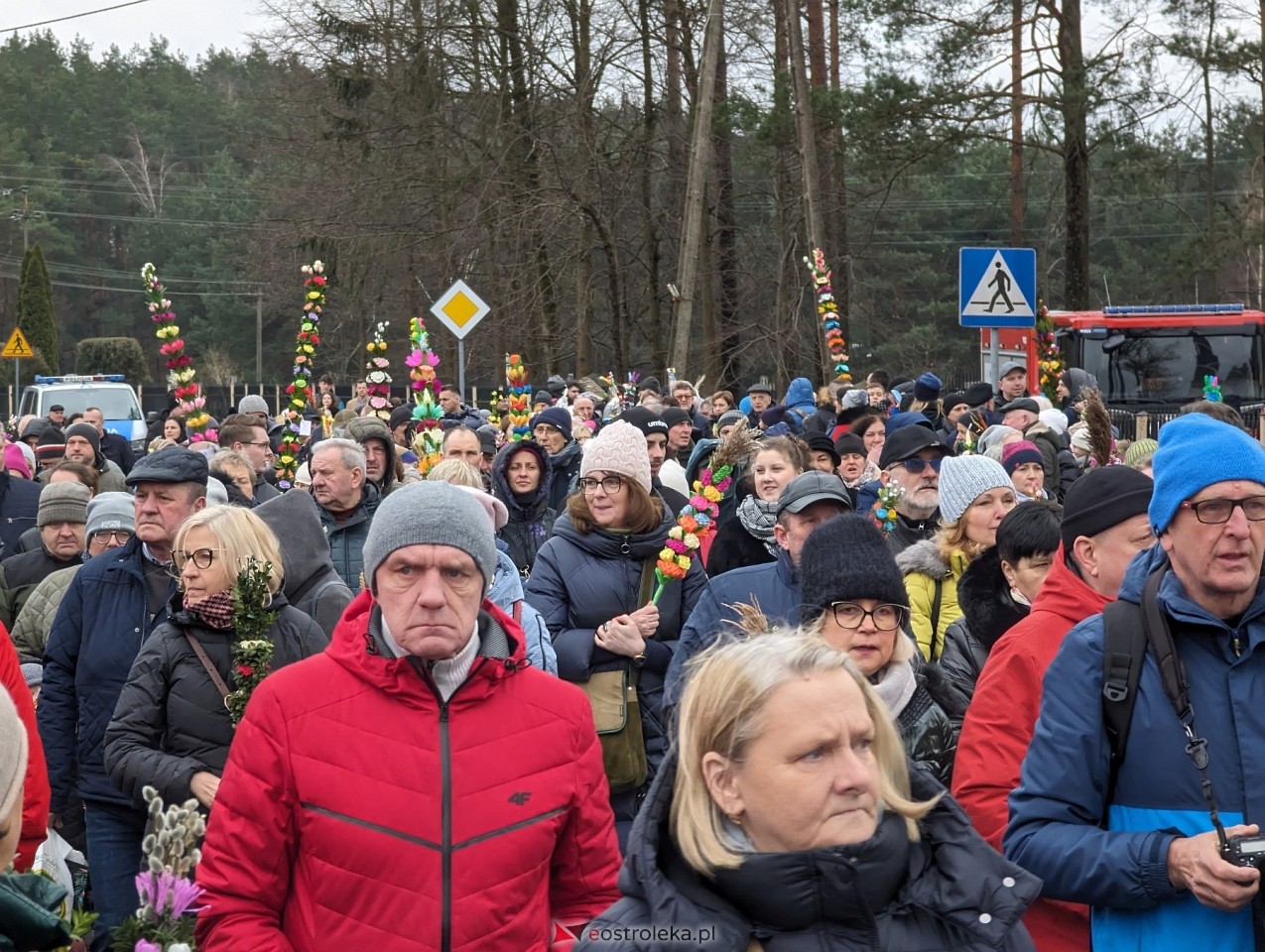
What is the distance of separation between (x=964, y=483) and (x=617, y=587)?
1323 mm

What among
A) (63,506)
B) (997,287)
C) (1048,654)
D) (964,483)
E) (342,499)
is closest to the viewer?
(1048,654)

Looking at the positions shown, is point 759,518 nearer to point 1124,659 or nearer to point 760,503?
point 760,503

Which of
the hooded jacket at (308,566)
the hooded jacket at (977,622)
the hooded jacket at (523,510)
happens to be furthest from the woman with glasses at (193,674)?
the hooded jacket at (523,510)

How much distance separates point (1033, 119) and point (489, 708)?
26875 mm

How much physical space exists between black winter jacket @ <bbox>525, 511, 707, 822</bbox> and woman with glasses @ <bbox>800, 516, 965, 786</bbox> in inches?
72.7

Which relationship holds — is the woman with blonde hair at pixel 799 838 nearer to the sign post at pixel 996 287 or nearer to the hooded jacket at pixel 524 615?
the hooded jacket at pixel 524 615

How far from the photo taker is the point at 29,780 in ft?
15.2

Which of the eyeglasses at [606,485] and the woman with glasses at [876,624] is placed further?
the eyeglasses at [606,485]

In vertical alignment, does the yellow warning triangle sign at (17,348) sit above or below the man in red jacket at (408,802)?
above

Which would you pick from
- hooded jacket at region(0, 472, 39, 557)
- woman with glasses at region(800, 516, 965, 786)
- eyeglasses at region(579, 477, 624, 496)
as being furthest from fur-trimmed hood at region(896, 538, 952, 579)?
hooded jacket at region(0, 472, 39, 557)

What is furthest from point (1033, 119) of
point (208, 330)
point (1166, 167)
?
point (208, 330)

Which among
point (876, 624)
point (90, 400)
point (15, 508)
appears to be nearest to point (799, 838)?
point (876, 624)

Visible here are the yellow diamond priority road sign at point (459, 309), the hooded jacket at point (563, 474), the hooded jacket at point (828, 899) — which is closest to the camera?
the hooded jacket at point (828, 899)

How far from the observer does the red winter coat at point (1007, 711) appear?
4.09 meters
